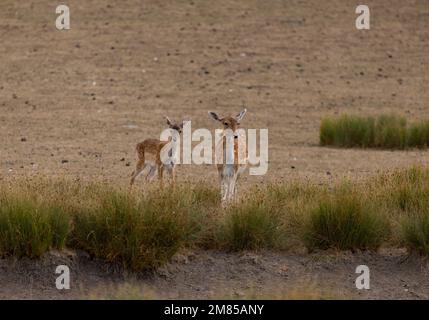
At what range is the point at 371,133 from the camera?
22484mm

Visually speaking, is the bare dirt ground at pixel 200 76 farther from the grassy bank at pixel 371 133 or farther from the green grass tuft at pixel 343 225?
the green grass tuft at pixel 343 225

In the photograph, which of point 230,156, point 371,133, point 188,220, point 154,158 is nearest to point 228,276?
point 188,220

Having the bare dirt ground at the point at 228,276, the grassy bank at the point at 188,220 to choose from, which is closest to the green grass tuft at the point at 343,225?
the grassy bank at the point at 188,220

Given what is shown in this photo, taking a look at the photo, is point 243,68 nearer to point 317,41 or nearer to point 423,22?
point 317,41

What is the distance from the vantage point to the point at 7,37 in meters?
33.3

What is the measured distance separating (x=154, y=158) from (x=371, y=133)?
308 inches

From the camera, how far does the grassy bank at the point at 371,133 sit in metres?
22.2

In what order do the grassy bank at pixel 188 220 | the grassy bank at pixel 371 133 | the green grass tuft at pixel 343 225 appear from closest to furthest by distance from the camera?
1. the grassy bank at pixel 188 220
2. the green grass tuft at pixel 343 225
3. the grassy bank at pixel 371 133

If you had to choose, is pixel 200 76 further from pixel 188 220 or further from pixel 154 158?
pixel 188 220

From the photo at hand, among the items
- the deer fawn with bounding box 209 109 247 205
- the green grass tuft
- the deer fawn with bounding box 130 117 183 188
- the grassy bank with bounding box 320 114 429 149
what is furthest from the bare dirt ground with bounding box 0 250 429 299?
the grassy bank with bounding box 320 114 429 149

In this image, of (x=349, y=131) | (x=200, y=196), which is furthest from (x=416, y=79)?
(x=200, y=196)

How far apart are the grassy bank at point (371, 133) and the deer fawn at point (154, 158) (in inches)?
276

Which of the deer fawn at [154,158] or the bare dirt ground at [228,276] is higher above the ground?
the deer fawn at [154,158]

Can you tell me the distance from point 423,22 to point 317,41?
4551mm
